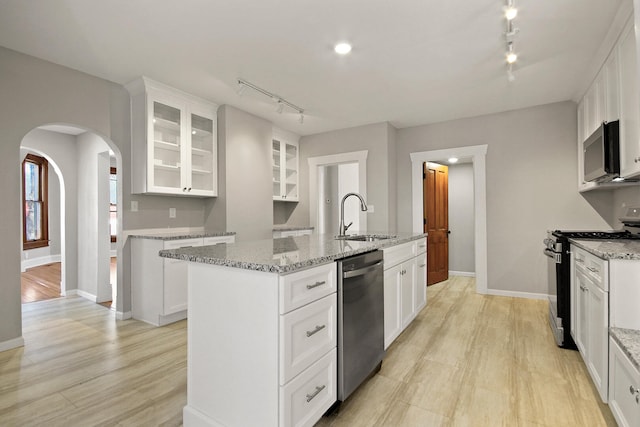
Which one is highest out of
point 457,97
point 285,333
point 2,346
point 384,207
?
point 457,97

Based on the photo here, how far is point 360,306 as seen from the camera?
6.06 ft

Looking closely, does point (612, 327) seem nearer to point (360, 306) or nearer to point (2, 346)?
point (360, 306)

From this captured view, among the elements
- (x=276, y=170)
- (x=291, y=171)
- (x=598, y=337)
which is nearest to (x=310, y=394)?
(x=598, y=337)

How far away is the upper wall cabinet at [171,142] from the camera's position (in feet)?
10.9

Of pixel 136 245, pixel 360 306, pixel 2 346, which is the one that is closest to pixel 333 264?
pixel 360 306

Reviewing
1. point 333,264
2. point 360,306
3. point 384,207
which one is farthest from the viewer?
point 384,207

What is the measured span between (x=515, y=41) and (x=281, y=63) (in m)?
2.00

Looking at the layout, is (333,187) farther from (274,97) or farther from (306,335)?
(306,335)

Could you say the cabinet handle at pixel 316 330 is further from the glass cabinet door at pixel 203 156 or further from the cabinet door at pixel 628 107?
the glass cabinet door at pixel 203 156

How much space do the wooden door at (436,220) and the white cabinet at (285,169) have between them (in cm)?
221

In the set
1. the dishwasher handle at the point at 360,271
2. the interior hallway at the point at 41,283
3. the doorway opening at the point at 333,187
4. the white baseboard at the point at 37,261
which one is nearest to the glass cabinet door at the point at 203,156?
the interior hallway at the point at 41,283

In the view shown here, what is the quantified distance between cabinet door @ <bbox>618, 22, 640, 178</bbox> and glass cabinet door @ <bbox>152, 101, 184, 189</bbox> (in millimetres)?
3998

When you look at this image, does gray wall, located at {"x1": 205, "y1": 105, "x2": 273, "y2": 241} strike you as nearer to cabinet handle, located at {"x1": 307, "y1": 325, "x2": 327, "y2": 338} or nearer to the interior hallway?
the interior hallway

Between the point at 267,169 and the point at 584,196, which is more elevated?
the point at 267,169
